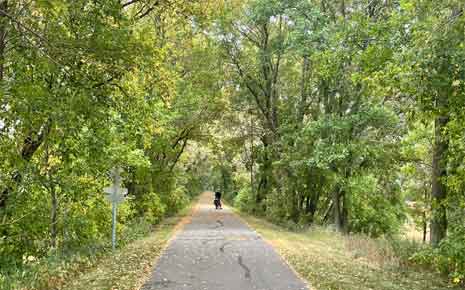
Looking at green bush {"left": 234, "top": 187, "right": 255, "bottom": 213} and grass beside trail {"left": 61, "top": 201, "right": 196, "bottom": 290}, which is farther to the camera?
green bush {"left": 234, "top": 187, "right": 255, "bottom": 213}

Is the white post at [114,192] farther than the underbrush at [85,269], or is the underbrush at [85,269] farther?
the white post at [114,192]

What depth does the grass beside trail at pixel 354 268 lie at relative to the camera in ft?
29.6

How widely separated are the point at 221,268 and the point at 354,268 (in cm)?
339

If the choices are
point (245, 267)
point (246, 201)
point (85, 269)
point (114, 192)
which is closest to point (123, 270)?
point (85, 269)

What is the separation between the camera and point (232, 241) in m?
15.8

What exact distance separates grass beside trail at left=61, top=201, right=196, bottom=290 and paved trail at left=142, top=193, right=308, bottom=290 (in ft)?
0.91

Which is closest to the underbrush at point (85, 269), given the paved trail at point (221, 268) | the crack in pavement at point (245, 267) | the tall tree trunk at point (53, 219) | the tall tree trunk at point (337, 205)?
the tall tree trunk at point (53, 219)

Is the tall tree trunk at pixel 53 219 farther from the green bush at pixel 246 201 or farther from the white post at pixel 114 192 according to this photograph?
the green bush at pixel 246 201

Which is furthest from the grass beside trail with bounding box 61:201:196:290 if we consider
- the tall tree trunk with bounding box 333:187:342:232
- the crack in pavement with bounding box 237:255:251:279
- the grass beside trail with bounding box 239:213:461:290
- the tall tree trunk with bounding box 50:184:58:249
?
the tall tree trunk with bounding box 333:187:342:232

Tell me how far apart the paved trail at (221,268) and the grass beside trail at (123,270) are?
0.28m

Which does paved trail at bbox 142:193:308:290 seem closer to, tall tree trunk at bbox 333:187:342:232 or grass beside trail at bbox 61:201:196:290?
grass beside trail at bbox 61:201:196:290

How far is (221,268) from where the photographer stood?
10.3 meters

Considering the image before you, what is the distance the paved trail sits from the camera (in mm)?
8514

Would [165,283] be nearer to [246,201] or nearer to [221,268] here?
[221,268]
